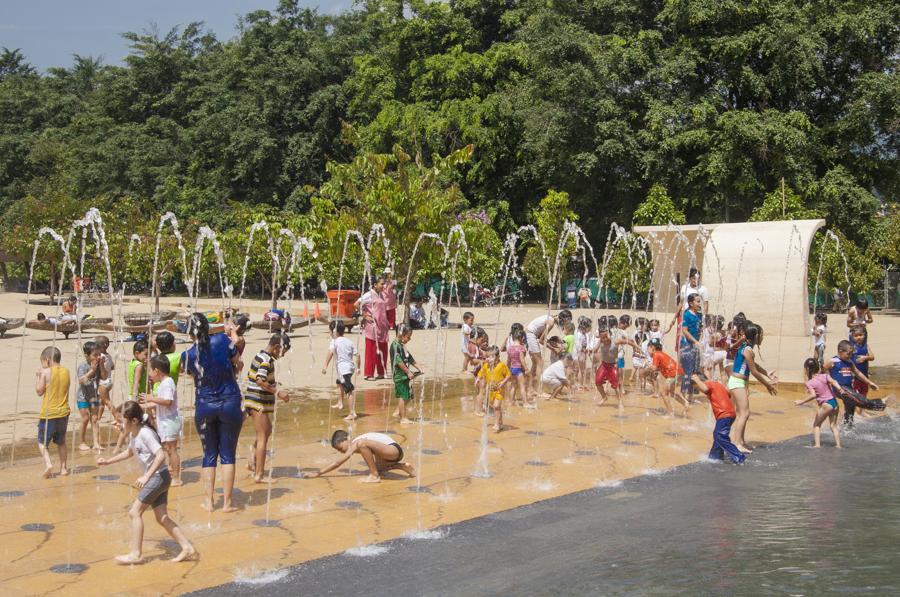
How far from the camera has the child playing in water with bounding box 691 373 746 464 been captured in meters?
10.3

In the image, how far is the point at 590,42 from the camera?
126 ft

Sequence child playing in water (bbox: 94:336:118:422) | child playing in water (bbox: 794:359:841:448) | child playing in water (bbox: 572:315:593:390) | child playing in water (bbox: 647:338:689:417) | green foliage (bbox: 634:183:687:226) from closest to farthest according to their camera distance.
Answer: child playing in water (bbox: 94:336:118:422) < child playing in water (bbox: 794:359:841:448) < child playing in water (bbox: 647:338:689:417) < child playing in water (bbox: 572:315:593:390) < green foliage (bbox: 634:183:687:226)

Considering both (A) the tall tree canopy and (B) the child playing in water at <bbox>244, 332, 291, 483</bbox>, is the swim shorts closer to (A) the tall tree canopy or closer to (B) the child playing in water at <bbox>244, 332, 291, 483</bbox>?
(B) the child playing in water at <bbox>244, 332, 291, 483</bbox>

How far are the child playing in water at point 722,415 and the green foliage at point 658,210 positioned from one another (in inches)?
1082

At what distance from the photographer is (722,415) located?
408 inches

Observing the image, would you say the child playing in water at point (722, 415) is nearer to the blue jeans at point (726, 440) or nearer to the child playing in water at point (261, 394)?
the blue jeans at point (726, 440)

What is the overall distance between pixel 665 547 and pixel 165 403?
15.2 feet

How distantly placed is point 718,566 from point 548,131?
33207mm

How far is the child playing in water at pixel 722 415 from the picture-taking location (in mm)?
10320

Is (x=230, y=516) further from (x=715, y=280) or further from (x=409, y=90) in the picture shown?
(x=409, y=90)

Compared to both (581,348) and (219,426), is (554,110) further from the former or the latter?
(219,426)

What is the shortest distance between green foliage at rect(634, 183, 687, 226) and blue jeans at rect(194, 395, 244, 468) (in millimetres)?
30965

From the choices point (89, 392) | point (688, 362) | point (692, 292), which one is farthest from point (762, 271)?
point (89, 392)

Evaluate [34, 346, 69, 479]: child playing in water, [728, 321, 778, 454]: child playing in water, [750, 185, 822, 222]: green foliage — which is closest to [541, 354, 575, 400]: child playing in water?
[728, 321, 778, 454]: child playing in water
